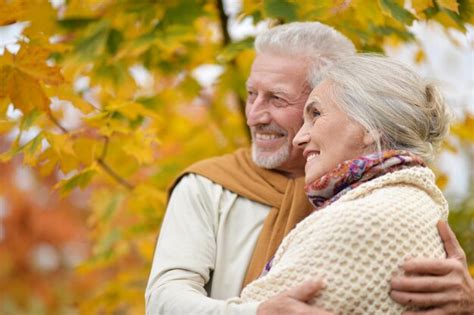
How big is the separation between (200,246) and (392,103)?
0.71 metres

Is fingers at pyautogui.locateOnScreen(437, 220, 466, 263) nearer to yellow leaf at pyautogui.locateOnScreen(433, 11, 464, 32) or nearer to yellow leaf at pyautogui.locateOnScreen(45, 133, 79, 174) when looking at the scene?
yellow leaf at pyautogui.locateOnScreen(433, 11, 464, 32)

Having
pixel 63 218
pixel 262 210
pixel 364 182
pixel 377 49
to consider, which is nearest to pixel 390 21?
pixel 377 49

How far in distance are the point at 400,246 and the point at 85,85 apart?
7.52ft

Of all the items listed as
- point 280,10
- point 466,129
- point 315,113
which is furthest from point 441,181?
point 315,113

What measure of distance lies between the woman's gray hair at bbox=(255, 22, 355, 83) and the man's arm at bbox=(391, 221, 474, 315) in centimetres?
78

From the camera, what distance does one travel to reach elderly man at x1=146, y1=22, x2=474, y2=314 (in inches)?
89.9

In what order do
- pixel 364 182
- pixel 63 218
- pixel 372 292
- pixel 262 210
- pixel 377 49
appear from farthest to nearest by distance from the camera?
pixel 63 218
pixel 377 49
pixel 262 210
pixel 364 182
pixel 372 292

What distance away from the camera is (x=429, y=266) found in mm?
1789

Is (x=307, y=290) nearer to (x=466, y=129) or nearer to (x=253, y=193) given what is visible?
(x=253, y=193)

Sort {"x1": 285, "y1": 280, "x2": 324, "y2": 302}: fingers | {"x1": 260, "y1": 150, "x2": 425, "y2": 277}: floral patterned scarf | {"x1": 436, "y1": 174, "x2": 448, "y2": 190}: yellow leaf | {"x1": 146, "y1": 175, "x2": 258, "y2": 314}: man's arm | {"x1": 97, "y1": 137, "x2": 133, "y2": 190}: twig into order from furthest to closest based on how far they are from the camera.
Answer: {"x1": 436, "y1": 174, "x2": 448, "y2": 190}: yellow leaf, {"x1": 97, "y1": 137, "x2": 133, "y2": 190}: twig, {"x1": 146, "y1": 175, "x2": 258, "y2": 314}: man's arm, {"x1": 260, "y1": 150, "x2": 425, "y2": 277}: floral patterned scarf, {"x1": 285, "y1": 280, "x2": 324, "y2": 302}: fingers

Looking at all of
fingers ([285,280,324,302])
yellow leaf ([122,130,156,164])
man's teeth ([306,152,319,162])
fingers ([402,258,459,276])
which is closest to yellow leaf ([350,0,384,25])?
man's teeth ([306,152,319,162])

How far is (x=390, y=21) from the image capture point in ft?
9.15

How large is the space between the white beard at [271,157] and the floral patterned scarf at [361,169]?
53cm

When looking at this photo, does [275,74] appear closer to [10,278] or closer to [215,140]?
[215,140]
